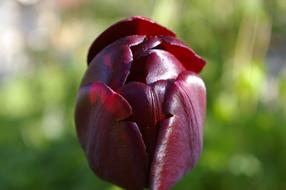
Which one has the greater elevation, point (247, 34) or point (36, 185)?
point (247, 34)

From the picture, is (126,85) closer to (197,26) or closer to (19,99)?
(197,26)

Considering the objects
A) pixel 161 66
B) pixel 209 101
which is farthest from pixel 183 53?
pixel 209 101

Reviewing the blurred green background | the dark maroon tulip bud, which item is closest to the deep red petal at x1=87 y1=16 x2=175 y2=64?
the dark maroon tulip bud

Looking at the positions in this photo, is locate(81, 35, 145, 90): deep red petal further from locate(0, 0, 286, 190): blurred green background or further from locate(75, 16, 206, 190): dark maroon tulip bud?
locate(0, 0, 286, 190): blurred green background

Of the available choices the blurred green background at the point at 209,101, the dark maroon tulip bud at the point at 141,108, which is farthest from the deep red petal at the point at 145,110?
the blurred green background at the point at 209,101

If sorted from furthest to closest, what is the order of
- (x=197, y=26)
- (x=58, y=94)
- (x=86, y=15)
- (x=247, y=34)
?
(x=86, y=15) < (x=58, y=94) < (x=197, y=26) < (x=247, y=34)

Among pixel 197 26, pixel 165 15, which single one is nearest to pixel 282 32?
pixel 197 26
